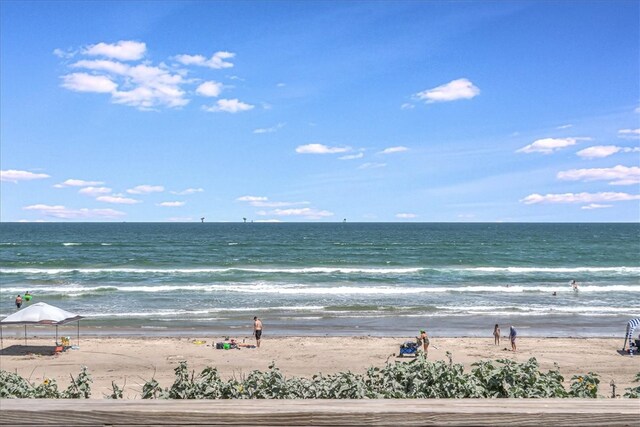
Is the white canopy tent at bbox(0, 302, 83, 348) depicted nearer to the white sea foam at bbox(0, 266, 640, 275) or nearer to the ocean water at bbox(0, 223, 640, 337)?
the ocean water at bbox(0, 223, 640, 337)

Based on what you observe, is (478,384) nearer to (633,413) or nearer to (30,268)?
(633,413)

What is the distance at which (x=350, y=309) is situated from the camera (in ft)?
102

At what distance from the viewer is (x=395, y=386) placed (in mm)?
4648

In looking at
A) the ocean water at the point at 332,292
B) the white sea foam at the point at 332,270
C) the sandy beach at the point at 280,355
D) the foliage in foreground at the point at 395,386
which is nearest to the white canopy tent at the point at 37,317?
the sandy beach at the point at 280,355

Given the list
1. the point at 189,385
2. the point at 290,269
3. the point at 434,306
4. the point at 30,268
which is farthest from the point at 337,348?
the point at 30,268

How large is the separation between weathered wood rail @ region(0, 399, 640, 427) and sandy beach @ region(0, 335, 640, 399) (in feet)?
48.7

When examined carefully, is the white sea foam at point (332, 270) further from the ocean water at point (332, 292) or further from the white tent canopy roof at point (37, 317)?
the white tent canopy roof at point (37, 317)

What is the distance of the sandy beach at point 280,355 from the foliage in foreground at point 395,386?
40.5 feet

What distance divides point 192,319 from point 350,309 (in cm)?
856

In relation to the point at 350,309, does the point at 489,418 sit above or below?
above

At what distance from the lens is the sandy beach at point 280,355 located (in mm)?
18062

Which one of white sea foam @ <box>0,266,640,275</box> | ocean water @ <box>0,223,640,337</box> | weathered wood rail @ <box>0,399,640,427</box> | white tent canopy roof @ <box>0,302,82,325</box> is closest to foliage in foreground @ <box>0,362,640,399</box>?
weathered wood rail @ <box>0,399,640,427</box>

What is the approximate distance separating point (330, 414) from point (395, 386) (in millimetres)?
2558

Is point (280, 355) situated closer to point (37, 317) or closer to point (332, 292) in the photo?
point (37, 317)
